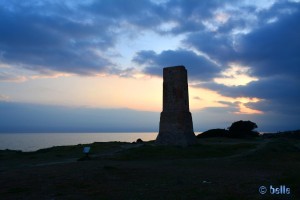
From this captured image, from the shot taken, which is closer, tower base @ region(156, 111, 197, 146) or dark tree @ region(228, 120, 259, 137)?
tower base @ region(156, 111, 197, 146)

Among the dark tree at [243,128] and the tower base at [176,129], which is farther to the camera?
the dark tree at [243,128]

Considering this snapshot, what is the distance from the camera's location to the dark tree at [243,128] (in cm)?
3987

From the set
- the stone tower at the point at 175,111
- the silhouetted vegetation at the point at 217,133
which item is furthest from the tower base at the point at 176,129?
the silhouetted vegetation at the point at 217,133

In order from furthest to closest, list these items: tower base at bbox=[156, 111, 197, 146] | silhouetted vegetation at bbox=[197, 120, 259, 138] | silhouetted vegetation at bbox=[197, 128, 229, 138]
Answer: silhouetted vegetation at bbox=[197, 128, 229, 138]
silhouetted vegetation at bbox=[197, 120, 259, 138]
tower base at bbox=[156, 111, 197, 146]

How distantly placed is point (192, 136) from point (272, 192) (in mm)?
16781

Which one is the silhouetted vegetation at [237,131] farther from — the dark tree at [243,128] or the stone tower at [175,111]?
the stone tower at [175,111]

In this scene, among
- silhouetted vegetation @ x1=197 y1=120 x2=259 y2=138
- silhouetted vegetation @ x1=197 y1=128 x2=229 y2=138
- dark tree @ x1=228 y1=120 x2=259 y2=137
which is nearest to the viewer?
silhouetted vegetation @ x1=197 y1=120 x2=259 y2=138

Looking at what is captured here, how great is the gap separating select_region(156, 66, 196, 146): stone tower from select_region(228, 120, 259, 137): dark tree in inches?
656

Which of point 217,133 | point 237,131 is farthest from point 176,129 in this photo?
point 237,131

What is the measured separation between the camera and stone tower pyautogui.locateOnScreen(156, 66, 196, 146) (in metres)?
24.1

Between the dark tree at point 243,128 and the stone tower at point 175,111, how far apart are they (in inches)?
656

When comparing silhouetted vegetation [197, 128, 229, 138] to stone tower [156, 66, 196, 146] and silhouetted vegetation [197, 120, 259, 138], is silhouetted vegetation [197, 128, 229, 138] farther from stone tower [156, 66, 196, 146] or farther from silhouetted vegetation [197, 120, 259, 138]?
stone tower [156, 66, 196, 146]

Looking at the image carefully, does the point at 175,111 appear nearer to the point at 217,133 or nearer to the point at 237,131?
the point at 217,133

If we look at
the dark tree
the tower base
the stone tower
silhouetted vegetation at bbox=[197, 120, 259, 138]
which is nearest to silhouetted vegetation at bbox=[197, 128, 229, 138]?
silhouetted vegetation at bbox=[197, 120, 259, 138]
